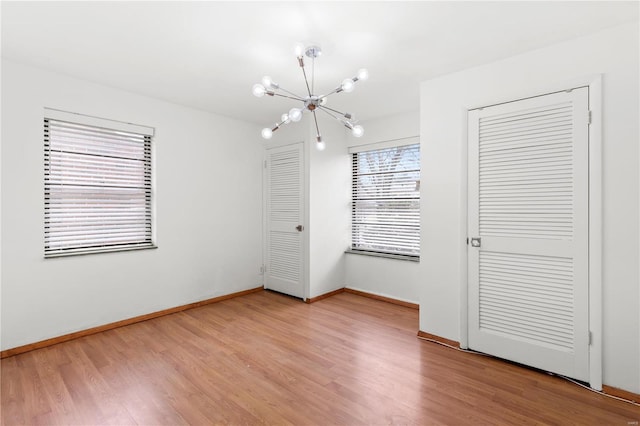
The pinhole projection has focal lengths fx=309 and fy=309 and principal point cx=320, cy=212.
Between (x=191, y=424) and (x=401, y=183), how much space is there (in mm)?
3431

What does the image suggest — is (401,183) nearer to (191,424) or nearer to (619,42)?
(619,42)

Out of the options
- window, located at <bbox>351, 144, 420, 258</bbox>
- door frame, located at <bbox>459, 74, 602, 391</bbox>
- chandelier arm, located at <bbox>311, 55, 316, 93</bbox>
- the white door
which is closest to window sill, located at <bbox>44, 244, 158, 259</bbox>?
the white door

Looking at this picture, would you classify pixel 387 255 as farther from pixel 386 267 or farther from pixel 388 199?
pixel 388 199

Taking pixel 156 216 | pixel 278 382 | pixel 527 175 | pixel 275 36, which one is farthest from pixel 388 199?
pixel 156 216

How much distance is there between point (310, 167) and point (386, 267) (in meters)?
1.72

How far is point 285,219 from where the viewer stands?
448cm

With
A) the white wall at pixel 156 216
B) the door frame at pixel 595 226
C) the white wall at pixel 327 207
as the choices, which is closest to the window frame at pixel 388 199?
the white wall at pixel 327 207

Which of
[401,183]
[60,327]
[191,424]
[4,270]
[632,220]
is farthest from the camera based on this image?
[401,183]

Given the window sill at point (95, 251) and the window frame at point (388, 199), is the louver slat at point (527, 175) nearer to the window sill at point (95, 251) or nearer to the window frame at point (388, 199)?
the window frame at point (388, 199)

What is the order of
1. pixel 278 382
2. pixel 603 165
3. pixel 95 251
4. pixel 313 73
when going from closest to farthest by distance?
pixel 603 165 → pixel 278 382 → pixel 313 73 → pixel 95 251

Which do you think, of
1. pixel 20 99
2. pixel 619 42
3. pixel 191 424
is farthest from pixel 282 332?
pixel 619 42

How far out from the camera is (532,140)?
8.00ft

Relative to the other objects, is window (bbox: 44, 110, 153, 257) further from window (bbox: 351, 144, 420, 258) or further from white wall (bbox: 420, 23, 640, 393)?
white wall (bbox: 420, 23, 640, 393)

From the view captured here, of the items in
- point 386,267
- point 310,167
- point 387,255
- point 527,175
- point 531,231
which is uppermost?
point 310,167
